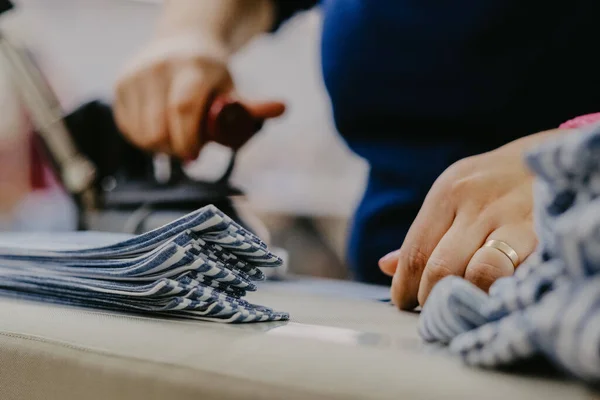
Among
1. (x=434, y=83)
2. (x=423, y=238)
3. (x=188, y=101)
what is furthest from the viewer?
(x=188, y=101)

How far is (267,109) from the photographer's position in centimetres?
124

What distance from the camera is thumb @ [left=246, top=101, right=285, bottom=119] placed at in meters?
1.23

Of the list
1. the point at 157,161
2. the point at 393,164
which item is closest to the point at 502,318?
the point at 393,164

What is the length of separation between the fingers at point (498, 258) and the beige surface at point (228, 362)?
0.22ft

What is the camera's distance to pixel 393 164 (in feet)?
3.31

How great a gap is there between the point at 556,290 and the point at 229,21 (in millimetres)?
1043

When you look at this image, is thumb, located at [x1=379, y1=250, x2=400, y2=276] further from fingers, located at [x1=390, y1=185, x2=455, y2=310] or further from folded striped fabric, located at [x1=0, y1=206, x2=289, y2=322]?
folded striped fabric, located at [x1=0, y1=206, x2=289, y2=322]

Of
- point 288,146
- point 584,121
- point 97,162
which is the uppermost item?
point 584,121

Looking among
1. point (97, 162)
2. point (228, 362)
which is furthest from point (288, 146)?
point (228, 362)

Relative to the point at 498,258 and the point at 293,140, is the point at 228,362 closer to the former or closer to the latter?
the point at 498,258

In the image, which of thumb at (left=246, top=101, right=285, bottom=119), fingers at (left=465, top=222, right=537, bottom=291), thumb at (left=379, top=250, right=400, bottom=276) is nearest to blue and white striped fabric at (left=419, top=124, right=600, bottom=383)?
fingers at (left=465, top=222, right=537, bottom=291)

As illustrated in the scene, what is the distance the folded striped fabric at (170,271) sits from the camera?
0.50 metres

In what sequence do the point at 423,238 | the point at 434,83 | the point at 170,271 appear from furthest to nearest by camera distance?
the point at 434,83 < the point at 423,238 < the point at 170,271

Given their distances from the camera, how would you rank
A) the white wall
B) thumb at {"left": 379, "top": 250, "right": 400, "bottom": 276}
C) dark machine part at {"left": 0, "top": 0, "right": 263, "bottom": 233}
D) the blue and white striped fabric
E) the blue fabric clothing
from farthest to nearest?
1. dark machine part at {"left": 0, "top": 0, "right": 263, "bottom": 233}
2. the white wall
3. the blue fabric clothing
4. thumb at {"left": 379, "top": 250, "right": 400, "bottom": 276}
5. the blue and white striped fabric
